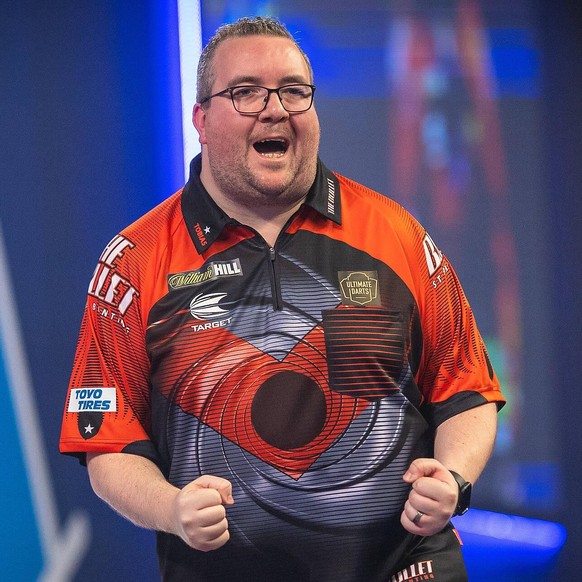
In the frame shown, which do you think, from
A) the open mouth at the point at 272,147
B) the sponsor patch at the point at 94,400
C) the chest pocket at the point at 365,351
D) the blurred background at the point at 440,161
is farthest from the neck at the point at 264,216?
the blurred background at the point at 440,161

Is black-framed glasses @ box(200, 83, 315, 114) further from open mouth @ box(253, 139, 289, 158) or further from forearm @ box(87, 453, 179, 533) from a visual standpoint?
forearm @ box(87, 453, 179, 533)

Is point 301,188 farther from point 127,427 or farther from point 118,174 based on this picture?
point 118,174

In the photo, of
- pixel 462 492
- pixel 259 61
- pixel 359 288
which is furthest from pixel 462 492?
pixel 259 61

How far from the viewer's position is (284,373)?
180 cm

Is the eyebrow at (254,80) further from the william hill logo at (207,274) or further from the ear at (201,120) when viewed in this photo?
the william hill logo at (207,274)

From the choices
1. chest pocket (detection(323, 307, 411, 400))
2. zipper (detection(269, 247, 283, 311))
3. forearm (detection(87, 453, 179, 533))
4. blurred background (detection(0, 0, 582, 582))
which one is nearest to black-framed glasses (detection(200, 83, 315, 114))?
zipper (detection(269, 247, 283, 311))

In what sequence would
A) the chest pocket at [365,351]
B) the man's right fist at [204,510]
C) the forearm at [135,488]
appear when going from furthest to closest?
the chest pocket at [365,351], the forearm at [135,488], the man's right fist at [204,510]

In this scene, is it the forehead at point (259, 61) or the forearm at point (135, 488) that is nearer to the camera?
the forearm at point (135, 488)

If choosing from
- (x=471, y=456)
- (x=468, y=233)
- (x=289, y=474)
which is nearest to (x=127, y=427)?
(x=289, y=474)

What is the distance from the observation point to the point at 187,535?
1.54 meters

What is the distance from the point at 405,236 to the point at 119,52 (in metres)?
1.44

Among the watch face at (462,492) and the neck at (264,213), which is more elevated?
the neck at (264,213)

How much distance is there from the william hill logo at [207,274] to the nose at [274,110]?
0.94 feet

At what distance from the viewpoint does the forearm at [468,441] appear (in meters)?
1.78
